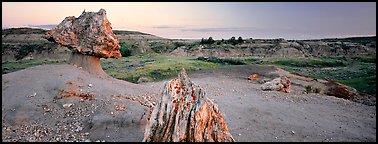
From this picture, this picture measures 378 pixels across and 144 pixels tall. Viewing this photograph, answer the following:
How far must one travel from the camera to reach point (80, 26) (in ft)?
48.1

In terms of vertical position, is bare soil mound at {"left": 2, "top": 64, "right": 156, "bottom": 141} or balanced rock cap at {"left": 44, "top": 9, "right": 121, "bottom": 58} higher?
balanced rock cap at {"left": 44, "top": 9, "right": 121, "bottom": 58}

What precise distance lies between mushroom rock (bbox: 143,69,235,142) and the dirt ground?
6.82 feet

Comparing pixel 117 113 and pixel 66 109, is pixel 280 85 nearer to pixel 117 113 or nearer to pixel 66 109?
pixel 117 113

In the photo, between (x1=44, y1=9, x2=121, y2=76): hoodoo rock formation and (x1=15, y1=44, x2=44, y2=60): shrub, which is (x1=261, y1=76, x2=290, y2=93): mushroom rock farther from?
(x1=15, y1=44, x2=44, y2=60): shrub

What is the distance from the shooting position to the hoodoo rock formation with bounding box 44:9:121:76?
1447 centimetres

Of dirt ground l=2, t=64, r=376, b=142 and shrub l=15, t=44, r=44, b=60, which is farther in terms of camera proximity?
shrub l=15, t=44, r=44, b=60

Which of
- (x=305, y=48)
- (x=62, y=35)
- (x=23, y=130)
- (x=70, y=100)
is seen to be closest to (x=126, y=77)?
(x=62, y=35)

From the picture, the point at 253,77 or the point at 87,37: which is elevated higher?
the point at 87,37

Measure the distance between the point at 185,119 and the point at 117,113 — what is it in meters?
3.85

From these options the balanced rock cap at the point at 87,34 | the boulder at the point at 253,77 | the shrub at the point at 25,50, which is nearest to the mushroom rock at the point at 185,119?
the balanced rock cap at the point at 87,34

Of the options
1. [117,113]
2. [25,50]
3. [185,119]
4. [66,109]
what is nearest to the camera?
→ [185,119]

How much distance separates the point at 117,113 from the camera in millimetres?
9938

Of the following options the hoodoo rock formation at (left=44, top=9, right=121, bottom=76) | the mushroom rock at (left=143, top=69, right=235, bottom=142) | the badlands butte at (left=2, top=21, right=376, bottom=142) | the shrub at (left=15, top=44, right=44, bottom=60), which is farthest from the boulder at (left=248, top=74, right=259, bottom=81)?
the shrub at (left=15, top=44, right=44, bottom=60)

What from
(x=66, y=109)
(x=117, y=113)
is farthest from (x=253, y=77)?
(x=66, y=109)
